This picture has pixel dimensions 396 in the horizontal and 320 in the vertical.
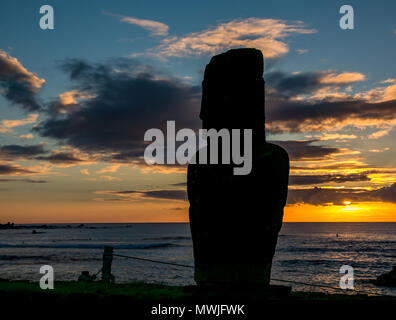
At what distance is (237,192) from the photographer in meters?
7.98

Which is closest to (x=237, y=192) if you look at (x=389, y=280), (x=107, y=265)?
(x=107, y=265)

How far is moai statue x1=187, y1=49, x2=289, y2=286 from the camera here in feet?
26.1

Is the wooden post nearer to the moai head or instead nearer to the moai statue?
the moai statue

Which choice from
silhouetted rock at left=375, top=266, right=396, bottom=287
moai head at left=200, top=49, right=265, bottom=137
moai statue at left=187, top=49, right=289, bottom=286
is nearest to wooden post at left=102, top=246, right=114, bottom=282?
moai statue at left=187, top=49, right=289, bottom=286

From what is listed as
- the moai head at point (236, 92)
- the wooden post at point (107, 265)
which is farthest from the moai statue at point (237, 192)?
the wooden post at point (107, 265)

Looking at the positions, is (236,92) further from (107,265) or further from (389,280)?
(389,280)

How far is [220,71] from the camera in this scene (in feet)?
27.9

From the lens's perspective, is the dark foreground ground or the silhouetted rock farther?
the silhouetted rock

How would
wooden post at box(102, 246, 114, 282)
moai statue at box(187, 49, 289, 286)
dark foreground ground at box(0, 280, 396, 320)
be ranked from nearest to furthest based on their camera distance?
dark foreground ground at box(0, 280, 396, 320) → moai statue at box(187, 49, 289, 286) → wooden post at box(102, 246, 114, 282)
